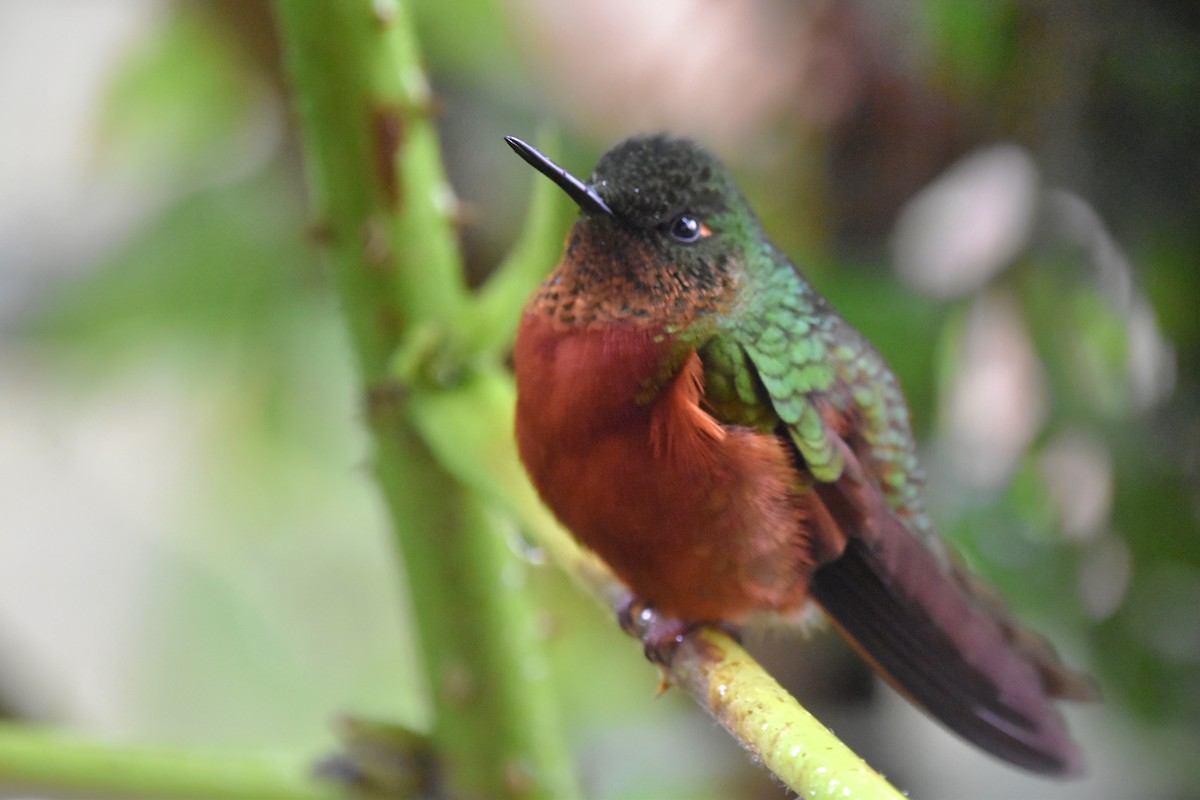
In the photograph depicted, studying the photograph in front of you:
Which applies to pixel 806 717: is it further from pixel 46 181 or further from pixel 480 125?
pixel 46 181

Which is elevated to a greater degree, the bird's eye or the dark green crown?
the dark green crown

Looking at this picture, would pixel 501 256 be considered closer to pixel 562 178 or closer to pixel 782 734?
pixel 562 178

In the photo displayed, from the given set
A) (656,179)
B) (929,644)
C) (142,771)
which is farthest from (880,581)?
(142,771)

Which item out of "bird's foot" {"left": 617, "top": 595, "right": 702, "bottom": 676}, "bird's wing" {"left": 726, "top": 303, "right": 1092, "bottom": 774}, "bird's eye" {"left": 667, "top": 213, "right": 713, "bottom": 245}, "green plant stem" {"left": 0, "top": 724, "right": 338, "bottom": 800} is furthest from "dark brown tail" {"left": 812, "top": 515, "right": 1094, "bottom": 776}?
"green plant stem" {"left": 0, "top": 724, "right": 338, "bottom": 800}

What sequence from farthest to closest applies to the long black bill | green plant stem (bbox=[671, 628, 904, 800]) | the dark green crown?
1. the dark green crown
2. the long black bill
3. green plant stem (bbox=[671, 628, 904, 800])

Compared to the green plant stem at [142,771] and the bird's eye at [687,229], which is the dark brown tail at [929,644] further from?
the green plant stem at [142,771]

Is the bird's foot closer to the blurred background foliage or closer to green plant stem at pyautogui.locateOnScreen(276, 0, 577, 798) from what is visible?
green plant stem at pyautogui.locateOnScreen(276, 0, 577, 798)

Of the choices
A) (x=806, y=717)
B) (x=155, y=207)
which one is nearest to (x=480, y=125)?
(x=155, y=207)
